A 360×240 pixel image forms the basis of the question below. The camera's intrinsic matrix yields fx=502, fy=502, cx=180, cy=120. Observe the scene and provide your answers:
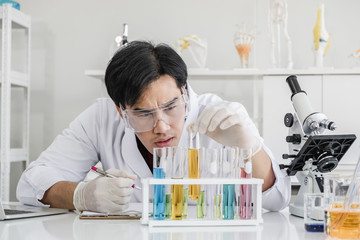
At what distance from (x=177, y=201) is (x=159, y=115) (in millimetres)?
419

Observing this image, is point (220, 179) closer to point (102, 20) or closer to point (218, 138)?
point (218, 138)

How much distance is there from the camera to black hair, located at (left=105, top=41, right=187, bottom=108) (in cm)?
173

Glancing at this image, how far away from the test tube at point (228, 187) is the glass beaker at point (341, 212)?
246 mm

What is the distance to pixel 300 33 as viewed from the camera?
3.57 m

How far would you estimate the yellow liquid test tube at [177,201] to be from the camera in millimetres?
1334

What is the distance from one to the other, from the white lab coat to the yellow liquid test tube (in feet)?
1.81

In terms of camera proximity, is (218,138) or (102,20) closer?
(218,138)

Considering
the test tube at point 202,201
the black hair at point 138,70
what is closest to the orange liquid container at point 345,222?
the test tube at point 202,201

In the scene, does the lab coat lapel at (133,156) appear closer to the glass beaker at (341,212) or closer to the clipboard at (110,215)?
the clipboard at (110,215)

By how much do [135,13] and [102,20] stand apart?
25 cm

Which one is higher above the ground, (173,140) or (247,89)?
(247,89)

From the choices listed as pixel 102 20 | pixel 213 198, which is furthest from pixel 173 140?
pixel 102 20

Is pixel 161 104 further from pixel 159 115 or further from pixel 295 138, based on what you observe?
pixel 295 138

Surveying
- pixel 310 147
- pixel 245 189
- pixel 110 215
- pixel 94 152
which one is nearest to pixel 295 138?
pixel 310 147
